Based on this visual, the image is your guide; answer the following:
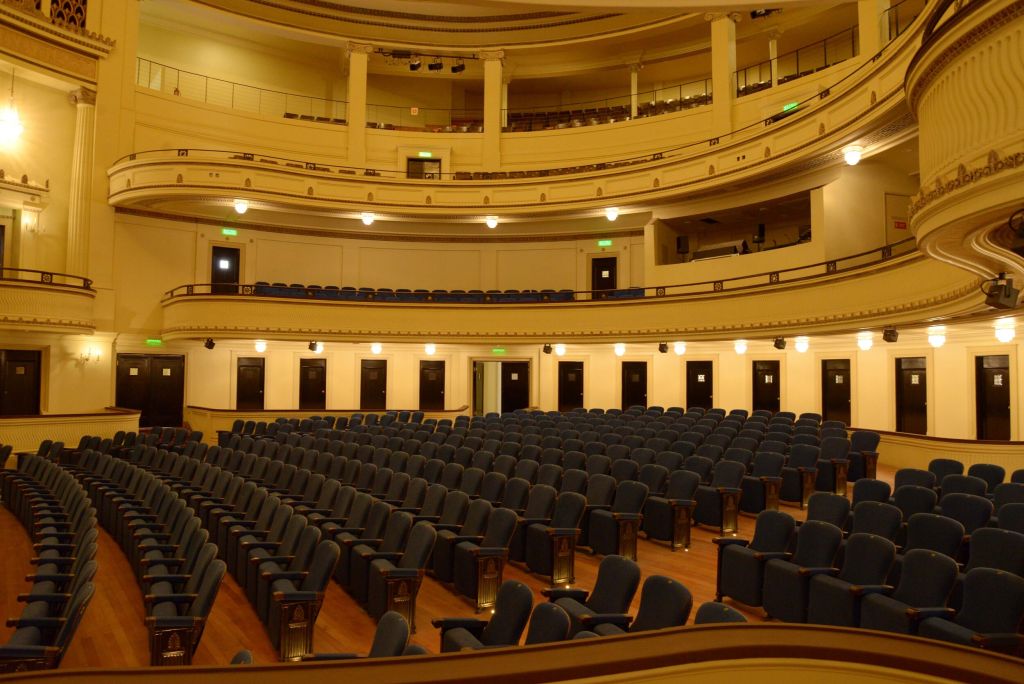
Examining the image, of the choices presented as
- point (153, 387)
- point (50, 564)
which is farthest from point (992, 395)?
point (153, 387)

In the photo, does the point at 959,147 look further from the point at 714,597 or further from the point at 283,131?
the point at 283,131

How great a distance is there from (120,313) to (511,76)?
13.2 meters

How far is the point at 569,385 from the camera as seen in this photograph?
67.2 ft

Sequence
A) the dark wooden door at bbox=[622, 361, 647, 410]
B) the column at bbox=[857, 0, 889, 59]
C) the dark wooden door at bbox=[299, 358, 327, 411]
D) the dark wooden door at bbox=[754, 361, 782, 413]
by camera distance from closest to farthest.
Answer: the column at bbox=[857, 0, 889, 59]
the dark wooden door at bbox=[754, 361, 782, 413]
the dark wooden door at bbox=[622, 361, 647, 410]
the dark wooden door at bbox=[299, 358, 327, 411]

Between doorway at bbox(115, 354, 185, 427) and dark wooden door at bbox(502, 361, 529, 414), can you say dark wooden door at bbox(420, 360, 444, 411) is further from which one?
doorway at bbox(115, 354, 185, 427)

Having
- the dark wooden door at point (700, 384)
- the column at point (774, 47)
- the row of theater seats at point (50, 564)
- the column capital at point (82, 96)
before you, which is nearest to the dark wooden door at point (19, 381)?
the column capital at point (82, 96)

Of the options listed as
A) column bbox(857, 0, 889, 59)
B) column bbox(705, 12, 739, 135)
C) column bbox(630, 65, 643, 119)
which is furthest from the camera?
column bbox(630, 65, 643, 119)

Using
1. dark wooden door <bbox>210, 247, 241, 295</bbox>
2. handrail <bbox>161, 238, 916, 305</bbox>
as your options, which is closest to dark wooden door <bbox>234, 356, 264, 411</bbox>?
handrail <bbox>161, 238, 916, 305</bbox>

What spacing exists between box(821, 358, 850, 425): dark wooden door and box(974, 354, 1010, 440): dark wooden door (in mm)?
2831

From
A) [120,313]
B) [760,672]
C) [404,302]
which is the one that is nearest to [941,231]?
[760,672]

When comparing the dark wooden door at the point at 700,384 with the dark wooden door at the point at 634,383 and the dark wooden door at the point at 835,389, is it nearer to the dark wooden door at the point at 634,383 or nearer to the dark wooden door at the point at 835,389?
the dark wooden door at the point at 634,383

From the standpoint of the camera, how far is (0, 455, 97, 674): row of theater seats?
3768mm

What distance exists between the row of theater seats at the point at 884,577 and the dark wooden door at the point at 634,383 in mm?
13375

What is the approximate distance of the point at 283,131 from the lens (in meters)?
21.2
